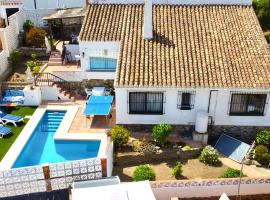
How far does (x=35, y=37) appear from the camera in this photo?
3503cm

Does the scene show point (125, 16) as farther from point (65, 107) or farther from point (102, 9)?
point (65, 107)

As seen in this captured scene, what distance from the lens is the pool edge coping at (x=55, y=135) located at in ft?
73.6

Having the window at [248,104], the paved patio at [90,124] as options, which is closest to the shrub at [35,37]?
the paved patio at [90,124]

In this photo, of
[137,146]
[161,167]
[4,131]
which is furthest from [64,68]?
[161,167]

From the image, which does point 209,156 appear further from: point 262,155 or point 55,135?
point 55,135

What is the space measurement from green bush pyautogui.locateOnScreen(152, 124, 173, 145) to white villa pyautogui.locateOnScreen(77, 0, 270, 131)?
1.83 meters

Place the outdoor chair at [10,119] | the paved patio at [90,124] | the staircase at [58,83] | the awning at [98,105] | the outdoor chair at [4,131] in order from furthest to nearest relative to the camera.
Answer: the staircase at [58,83] < the outdoor chair at [10,119] < the awning at [98,105] < the paved patio at [90,124] < the outdoor chair at [4,131]

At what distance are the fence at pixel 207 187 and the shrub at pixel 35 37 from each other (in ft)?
70.1

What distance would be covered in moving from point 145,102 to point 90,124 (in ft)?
13.4

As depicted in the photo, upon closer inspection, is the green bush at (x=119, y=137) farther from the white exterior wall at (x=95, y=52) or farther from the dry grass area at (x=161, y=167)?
the white exterior wall at (x=95, y=52)

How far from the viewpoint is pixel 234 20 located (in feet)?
91.7

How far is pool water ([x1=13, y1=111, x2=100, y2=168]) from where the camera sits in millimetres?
23375

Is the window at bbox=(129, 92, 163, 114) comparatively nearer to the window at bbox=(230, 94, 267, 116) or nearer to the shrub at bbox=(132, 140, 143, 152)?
the shrub at bbox=(132, 140, 143, 152)

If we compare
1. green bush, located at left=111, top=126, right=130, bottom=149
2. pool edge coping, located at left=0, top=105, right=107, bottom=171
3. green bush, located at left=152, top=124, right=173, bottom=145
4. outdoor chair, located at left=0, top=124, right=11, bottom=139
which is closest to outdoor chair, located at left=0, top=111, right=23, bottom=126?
pool edge coping, located at left=0, top=105, right=107, bottom=171
